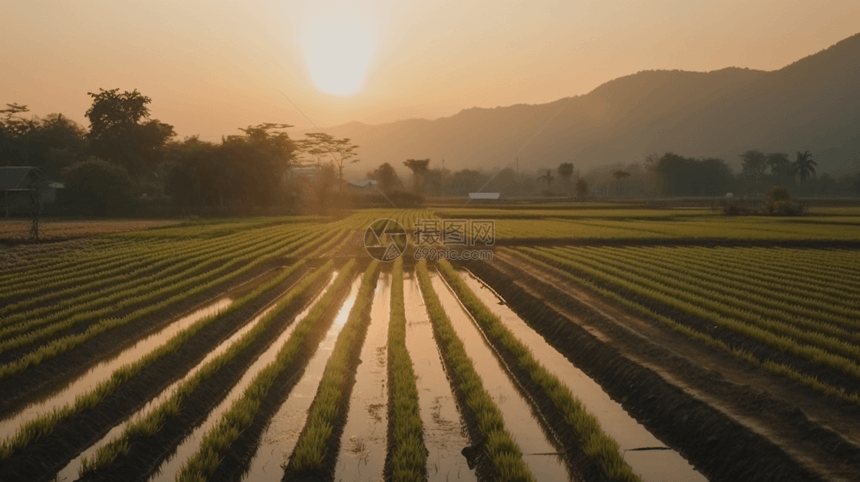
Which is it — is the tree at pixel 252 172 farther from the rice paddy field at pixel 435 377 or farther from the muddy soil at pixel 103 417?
the muddy soil at pixel 103 417

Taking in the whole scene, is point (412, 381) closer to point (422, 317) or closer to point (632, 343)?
point (632, 343)

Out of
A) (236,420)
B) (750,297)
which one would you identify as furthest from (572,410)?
(750,297)

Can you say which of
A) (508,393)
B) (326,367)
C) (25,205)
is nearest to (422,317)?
(326,367)

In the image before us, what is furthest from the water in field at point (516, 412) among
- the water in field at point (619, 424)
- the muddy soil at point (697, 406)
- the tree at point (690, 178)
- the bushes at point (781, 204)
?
the tree at point (690, 178)

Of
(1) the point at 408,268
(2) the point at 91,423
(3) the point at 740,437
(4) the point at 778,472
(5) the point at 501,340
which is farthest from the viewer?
(1) the point at 408,268

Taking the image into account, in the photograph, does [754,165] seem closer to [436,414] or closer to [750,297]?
[750,297]

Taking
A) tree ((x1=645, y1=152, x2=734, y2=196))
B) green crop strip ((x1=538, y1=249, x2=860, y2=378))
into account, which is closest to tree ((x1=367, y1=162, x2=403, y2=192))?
tree ((x1=645, y1=152, x2=734, y2=196))
